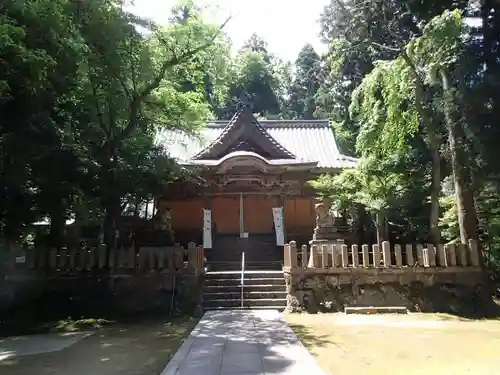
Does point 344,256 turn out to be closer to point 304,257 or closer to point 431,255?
point 304,257

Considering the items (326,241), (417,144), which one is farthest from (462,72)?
(326,241)

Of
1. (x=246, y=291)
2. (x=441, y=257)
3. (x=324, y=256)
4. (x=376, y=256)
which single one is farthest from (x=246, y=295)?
(x=441, y=257)

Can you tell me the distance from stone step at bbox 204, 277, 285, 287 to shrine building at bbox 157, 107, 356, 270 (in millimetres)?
3415

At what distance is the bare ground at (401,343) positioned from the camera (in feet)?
16.9

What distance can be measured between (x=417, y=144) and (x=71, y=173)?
31.3 ft

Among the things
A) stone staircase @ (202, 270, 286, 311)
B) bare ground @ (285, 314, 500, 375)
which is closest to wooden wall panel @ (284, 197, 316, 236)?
stone staircase @ (202, 270, 286, 311)

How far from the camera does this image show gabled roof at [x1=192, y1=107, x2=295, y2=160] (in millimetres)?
16391

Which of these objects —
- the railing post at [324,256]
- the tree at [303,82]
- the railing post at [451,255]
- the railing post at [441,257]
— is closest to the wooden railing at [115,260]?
the railing post at [324,256]

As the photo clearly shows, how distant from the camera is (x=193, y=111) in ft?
39.8

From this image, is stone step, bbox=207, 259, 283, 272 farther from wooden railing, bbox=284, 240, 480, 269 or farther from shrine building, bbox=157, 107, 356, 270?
wooden railing, bbox=284, 240, 480, 269

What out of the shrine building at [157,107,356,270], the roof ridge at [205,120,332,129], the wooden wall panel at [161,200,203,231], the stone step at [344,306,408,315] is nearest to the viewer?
the stone step at [344,306,408,315]

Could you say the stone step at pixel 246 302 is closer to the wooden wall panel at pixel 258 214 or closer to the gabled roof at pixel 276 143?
the gabled roof at pixel 276 143

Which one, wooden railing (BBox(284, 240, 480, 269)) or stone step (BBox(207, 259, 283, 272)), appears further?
stone step (BBox(207, 259, 283, 272))

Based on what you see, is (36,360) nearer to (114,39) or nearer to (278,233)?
(114,39)
